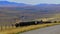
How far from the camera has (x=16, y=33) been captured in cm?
2095
